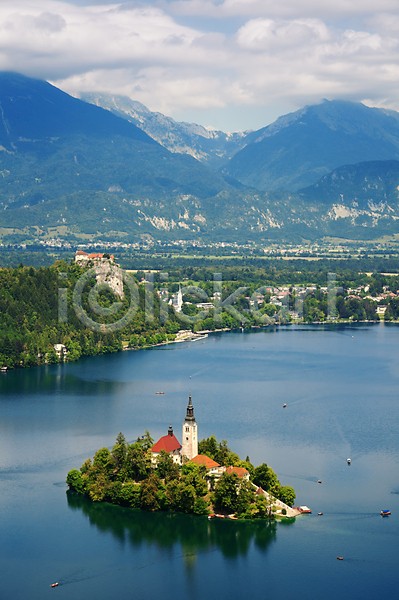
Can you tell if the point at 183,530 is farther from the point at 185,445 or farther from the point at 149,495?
the point at 185,445

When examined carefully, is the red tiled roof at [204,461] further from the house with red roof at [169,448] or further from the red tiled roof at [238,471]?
the red tiled roof at [238,471]

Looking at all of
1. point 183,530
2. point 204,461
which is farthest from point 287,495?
point 183,530

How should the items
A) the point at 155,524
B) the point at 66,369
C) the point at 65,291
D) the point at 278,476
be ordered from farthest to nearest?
1. the point at 65,291
2. the point at 66,369
3. the point at 278,476
4. the point at 155,524

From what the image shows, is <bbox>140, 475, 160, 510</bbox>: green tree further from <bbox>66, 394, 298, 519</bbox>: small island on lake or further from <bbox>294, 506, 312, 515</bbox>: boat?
<bbox>294, 506, 312, 515</bbox>: boat

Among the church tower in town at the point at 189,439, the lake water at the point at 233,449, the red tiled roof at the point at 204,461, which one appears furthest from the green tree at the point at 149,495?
the church tower in town at the point at 189,439

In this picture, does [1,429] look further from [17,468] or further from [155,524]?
[155,524]

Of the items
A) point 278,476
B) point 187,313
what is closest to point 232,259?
point 187,313
